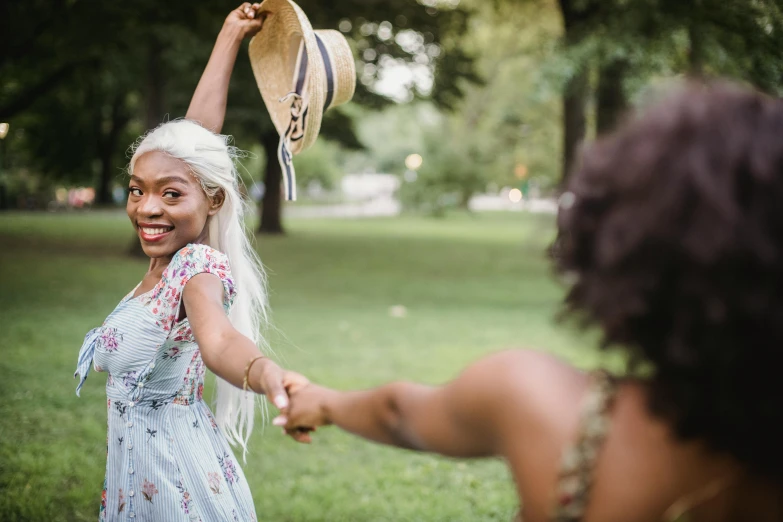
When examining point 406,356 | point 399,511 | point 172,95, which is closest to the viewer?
point 399,511

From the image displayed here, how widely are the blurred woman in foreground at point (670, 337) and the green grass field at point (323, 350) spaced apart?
172 millimetres

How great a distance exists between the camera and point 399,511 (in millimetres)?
4977

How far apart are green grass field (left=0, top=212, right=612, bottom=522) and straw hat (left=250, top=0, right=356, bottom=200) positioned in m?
1.37

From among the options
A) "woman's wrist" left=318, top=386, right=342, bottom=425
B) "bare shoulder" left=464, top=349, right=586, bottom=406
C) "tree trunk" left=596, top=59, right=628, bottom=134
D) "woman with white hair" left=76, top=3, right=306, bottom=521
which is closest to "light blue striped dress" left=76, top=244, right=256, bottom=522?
"woman with white hair" left=76, top=3, right=306, bottom=521

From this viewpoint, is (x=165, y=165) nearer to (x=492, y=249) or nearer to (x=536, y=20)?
(x=492, y=249)

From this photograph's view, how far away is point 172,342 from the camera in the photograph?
2.67m

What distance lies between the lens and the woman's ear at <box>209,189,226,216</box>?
2891mm

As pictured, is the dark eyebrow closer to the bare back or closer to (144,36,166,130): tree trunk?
the bare back

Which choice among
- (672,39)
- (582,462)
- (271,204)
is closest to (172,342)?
(582,462)

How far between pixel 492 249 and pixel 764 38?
16846 millimetres

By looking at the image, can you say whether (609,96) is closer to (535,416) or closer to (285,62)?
(285,62)

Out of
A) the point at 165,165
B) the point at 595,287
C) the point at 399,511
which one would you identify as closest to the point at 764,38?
the point at 399,511

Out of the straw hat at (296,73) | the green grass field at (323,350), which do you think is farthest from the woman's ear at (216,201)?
the green grass field at (323,350)

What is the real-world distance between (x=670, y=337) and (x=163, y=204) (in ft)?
6.43
